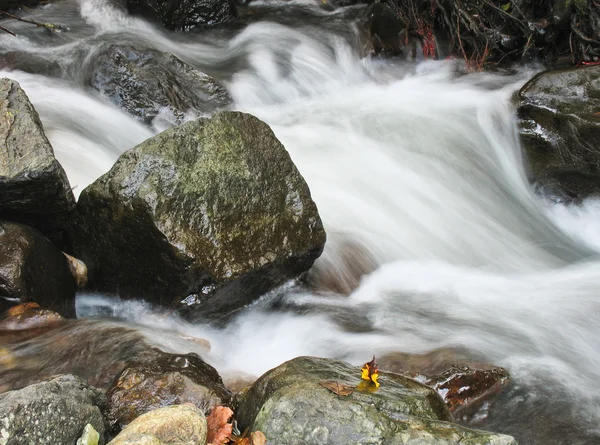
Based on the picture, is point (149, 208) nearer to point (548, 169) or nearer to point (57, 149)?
point (57, 149)

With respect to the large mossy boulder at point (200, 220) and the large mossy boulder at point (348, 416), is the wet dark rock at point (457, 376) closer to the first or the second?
the large mossy boulder at point (348, 416)

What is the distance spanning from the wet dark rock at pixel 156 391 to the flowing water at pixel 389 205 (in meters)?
0.59

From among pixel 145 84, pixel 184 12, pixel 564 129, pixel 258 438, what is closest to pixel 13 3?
pixel 184 12

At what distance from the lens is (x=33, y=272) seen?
4.11m

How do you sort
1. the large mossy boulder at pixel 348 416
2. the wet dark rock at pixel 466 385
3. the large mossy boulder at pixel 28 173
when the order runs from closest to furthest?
the large mossy boulder at pixel 348 416, the wet dark rock at pixel 466 385, the large mossy boulder at pixel 28 173

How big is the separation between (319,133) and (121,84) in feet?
7.31

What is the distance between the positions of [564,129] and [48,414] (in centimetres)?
566

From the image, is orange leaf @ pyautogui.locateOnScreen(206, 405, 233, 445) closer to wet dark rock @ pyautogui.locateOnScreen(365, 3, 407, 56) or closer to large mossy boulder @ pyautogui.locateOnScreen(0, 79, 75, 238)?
large mossy boulder @ pyautogui.locateOnScreen(0, 79, 75, 238)

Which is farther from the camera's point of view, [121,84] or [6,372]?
[121,84]

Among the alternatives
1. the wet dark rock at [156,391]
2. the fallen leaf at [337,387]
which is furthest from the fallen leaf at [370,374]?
the wet dark rock at [156,391]

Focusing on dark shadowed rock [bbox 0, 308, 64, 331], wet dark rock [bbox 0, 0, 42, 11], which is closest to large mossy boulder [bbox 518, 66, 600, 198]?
dark shadowed rock [bbox 0, 308, 64, 331]

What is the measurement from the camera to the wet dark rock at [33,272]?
13.0 ft

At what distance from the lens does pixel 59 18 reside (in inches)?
322

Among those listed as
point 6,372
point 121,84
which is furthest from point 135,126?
point 6,372
